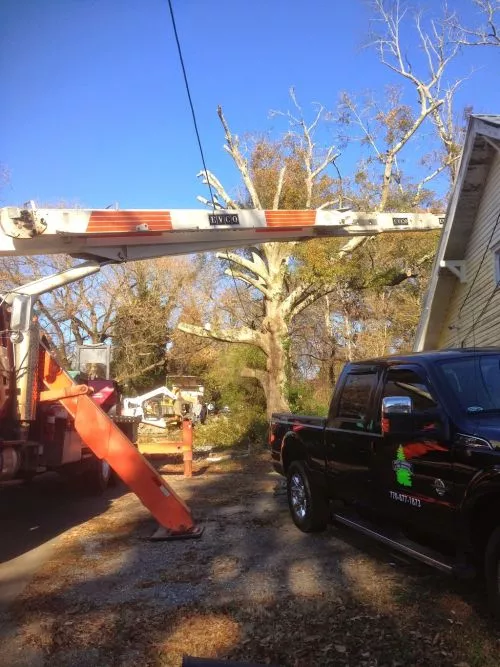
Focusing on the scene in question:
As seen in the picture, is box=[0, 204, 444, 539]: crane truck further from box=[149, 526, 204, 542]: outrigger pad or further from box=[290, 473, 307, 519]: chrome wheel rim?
box=[290, 473, 307, 519]: chrome wheel rim

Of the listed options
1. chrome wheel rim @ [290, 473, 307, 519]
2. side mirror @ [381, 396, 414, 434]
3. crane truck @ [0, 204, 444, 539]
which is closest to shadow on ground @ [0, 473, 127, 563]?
crane truck @ [0, 204, 444, 539]

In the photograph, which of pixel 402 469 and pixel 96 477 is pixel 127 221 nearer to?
pixel 96 477

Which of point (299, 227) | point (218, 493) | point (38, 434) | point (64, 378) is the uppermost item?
point (299, 227)

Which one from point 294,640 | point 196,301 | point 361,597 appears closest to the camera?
point 294,640

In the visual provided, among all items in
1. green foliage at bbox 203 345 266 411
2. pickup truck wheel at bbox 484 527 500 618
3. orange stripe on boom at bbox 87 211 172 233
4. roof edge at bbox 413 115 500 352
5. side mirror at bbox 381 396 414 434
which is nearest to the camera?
pickup truck wheel at bbox 484 527 500 618

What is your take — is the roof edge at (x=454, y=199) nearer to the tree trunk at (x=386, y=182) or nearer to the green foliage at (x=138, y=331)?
the tree trunk at (x=386, y=182)

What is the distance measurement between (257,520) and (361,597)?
11.3 feet

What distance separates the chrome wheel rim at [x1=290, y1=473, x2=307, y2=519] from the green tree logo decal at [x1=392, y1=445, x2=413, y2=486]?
2.34 metres

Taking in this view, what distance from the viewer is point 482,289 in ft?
40.4

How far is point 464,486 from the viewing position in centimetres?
427

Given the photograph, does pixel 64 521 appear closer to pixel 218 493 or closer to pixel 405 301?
pixel 218 493

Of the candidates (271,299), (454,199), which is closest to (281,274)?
(271,299)

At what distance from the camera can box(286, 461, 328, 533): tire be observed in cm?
706

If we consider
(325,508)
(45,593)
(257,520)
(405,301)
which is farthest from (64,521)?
(405,301)
